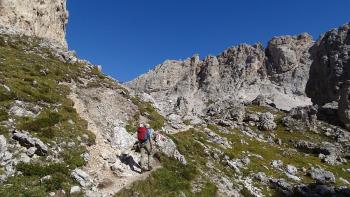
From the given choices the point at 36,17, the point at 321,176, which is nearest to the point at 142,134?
the point at 321,176

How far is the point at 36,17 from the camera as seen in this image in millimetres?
75438

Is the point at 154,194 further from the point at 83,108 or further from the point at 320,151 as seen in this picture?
the point at 320,151

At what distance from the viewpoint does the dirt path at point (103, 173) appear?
2467 cm

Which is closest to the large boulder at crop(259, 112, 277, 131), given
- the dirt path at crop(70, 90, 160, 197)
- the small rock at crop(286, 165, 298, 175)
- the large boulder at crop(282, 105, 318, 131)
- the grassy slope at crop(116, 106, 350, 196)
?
the grassy slope at crop(116, 106, 350, 196)

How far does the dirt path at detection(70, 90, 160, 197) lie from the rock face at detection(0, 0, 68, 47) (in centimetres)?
3638

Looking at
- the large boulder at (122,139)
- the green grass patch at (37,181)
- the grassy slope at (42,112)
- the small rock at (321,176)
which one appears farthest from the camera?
the small rock at (321,176)

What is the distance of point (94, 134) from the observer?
30938mm

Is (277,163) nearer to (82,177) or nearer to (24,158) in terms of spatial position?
(82,177)

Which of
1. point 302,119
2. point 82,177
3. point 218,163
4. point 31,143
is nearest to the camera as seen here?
point 82,177

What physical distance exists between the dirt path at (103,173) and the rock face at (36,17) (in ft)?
119

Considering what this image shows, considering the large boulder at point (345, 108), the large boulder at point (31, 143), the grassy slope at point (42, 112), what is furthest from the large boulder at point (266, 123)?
the large boulder at point (31, 143)

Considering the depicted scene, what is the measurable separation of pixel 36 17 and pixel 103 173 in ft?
185

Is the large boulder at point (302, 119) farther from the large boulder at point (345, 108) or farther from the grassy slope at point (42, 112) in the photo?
the grassy slope at point (42, 112)

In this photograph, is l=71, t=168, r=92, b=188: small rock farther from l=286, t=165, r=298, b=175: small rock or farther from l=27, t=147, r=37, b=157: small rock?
l=286, t=165, r=298, b=175: small rock
